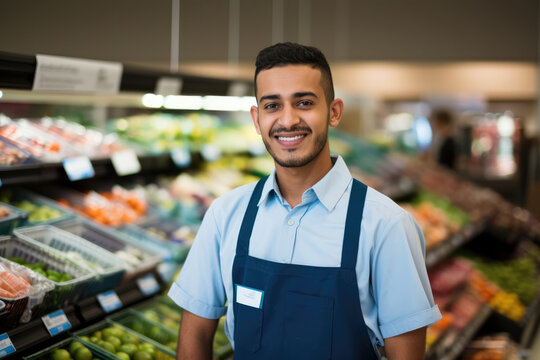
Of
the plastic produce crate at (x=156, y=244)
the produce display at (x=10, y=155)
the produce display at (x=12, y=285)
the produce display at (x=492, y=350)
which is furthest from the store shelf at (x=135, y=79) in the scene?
the produce display at (x=492, y=350)

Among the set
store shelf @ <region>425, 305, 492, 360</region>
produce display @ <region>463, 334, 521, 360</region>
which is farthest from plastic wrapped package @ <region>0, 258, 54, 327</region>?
produce display @ <region>463, 334, 521, 360</region>

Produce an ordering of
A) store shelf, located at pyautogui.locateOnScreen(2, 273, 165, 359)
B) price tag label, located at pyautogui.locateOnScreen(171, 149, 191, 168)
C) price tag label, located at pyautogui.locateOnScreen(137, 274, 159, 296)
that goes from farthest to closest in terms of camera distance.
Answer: price tag label, located at pyautogui.locateOnScreen(171, 149, 191, 168)
price tag label, located at pyautogui.locateOnScreen(137, 274, 159, 296)
store shelf, located at pyautogui.locateOnScreen(2, 273, 165, 359)

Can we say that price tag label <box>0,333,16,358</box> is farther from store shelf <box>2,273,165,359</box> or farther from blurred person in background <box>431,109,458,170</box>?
blurred person in background <box>431,109,458,170</box>

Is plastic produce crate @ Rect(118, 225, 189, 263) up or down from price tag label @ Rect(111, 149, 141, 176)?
down

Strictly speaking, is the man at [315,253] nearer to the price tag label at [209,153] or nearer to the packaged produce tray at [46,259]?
the packaged produce tray at [46,259]

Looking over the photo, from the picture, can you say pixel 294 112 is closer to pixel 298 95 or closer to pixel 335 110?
pixel 298 95

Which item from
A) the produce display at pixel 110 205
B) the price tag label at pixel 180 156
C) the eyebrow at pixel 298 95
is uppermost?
the eyebrow at pixel 298 95

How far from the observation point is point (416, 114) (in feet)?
36.3

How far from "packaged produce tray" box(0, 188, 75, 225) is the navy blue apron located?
1397mm

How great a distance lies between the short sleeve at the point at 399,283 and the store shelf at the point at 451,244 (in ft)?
7.89

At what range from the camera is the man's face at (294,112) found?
60.0 inches

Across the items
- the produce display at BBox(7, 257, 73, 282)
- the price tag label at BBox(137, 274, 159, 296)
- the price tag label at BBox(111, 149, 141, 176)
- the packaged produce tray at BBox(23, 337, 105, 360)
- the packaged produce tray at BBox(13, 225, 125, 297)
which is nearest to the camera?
the packaged produce tray at BBox(23, 337, 105, 360)

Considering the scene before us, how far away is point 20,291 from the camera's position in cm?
185

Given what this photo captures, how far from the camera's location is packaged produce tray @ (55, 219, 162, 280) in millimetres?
2562
